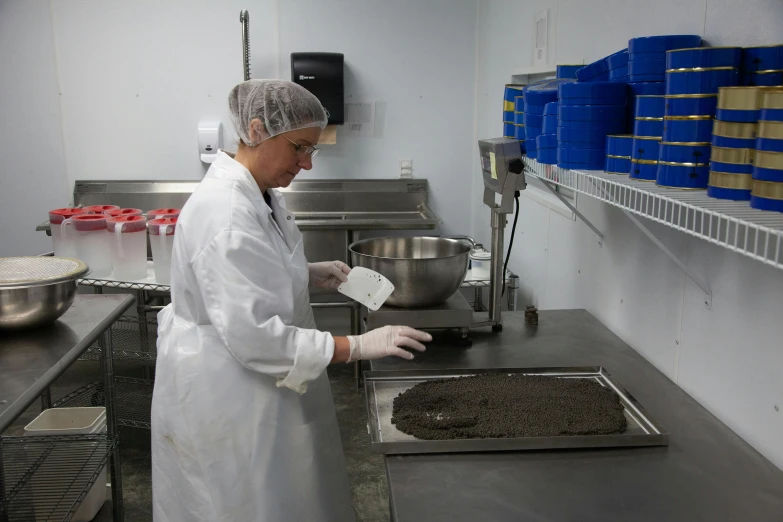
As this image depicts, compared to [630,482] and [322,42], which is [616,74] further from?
[322,42]

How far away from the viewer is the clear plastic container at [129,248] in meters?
2.73

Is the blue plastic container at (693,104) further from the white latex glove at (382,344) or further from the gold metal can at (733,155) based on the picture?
the white latex glove at (382,344)

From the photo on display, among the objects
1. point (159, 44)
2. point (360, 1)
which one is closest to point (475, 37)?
point (360, 1)

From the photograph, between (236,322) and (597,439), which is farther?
(236,322)

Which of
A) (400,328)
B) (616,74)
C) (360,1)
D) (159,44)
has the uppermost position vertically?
(360,1)

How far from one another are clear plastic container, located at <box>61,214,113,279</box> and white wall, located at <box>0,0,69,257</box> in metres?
1.44

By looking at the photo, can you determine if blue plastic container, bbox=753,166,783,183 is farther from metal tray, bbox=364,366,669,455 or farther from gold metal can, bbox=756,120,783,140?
metal tray, bbox=364,366,669,455

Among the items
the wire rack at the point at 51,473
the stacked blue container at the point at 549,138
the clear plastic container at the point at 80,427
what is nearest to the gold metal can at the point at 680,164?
the stacked blue container at the point at 549,138

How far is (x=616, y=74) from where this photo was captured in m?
1.39

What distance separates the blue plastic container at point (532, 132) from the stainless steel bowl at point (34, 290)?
49.5 inches

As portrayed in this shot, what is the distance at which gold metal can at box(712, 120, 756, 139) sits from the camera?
93cm

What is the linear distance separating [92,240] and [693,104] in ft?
7.97

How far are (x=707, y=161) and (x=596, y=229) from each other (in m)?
0.94

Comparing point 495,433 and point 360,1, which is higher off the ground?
point 360,1
